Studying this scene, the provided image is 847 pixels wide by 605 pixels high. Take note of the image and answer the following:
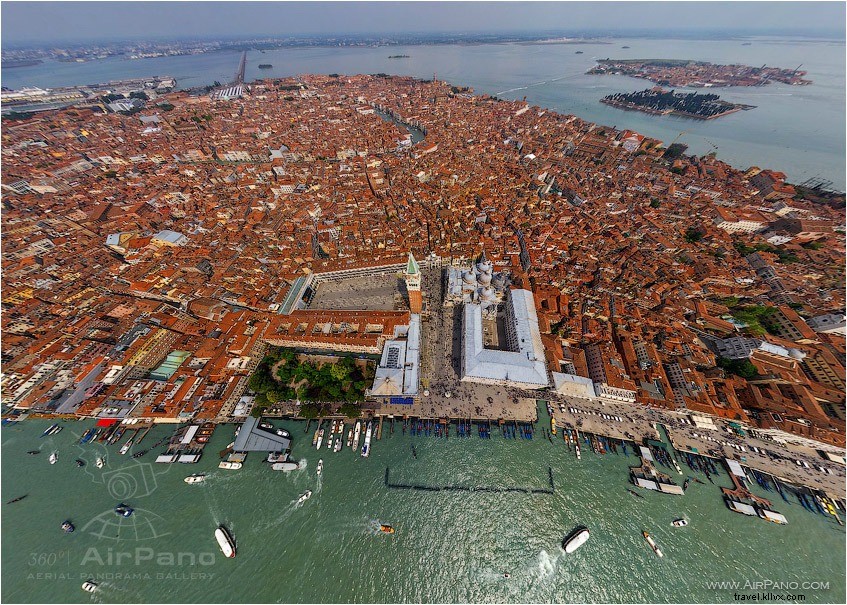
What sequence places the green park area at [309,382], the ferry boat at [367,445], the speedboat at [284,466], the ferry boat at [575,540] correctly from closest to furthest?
the ferry boat at [575,540], the speedboat at [284,466], the ferry boat at [367,445], the green park area at [309,382]

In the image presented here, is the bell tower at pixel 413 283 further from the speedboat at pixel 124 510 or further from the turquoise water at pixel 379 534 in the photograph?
the speedboat at pixel 124 510

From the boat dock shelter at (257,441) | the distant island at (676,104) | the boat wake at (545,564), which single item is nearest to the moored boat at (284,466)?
the boat dock shelter at (257,441)

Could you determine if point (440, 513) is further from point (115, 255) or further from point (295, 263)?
point (115, 255)

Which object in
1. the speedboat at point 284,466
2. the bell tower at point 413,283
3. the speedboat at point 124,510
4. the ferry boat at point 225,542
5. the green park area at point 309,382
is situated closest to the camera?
the ferry boat at point 225,542

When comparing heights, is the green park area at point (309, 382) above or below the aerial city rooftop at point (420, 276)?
below

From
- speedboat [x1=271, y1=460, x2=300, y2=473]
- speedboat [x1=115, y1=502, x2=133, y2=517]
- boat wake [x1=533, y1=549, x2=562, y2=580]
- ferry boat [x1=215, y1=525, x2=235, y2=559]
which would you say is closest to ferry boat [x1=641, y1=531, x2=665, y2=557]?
boat wake [x1=533, y1=549, x2=562, y2=580]

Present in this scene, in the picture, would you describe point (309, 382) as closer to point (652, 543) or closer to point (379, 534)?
point (379, 534)

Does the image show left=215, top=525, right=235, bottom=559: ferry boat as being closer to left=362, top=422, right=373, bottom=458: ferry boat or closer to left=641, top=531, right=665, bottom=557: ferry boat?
left=362, top=422, right=373, bottom=458: ferry boat

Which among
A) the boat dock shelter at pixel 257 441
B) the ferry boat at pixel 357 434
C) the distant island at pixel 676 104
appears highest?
the distant island at pixel 676 104
